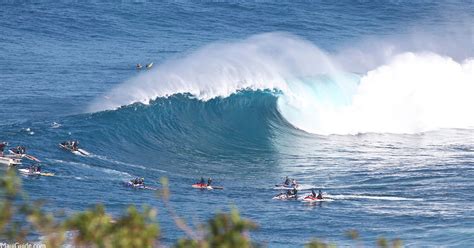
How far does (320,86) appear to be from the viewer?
67.1 meters

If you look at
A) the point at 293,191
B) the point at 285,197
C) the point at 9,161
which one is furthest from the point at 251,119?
the point at 9,161

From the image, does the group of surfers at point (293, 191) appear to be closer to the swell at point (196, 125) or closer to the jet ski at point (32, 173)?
the swell at point (196, 125)

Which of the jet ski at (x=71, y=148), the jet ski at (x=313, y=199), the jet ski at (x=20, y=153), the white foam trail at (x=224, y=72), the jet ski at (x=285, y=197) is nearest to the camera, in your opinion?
the jet ski at (x=313, y=199)

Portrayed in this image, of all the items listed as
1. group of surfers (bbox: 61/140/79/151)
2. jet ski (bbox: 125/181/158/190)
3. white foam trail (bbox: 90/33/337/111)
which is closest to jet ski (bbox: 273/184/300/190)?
jet ski (bbox: 125/181/158/190)

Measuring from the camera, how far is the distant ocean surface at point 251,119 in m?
42.5

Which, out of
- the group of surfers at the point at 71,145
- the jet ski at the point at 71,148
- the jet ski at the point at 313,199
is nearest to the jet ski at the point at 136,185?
the jet ski at the point at 71,148

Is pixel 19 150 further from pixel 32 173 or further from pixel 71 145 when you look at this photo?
pixel 71 145

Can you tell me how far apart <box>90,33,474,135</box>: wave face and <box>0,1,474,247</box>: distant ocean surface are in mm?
132

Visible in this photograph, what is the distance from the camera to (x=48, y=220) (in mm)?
10719

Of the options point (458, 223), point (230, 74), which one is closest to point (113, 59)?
point (230, 74)

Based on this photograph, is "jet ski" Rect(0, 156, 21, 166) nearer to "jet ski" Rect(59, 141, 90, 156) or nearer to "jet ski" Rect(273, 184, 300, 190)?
"jet ski" Rect(59, 141, 90, 156)

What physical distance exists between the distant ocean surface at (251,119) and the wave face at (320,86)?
0.43 feet

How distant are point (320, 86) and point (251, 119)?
27.3 feet

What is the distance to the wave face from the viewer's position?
62188 millimetres
